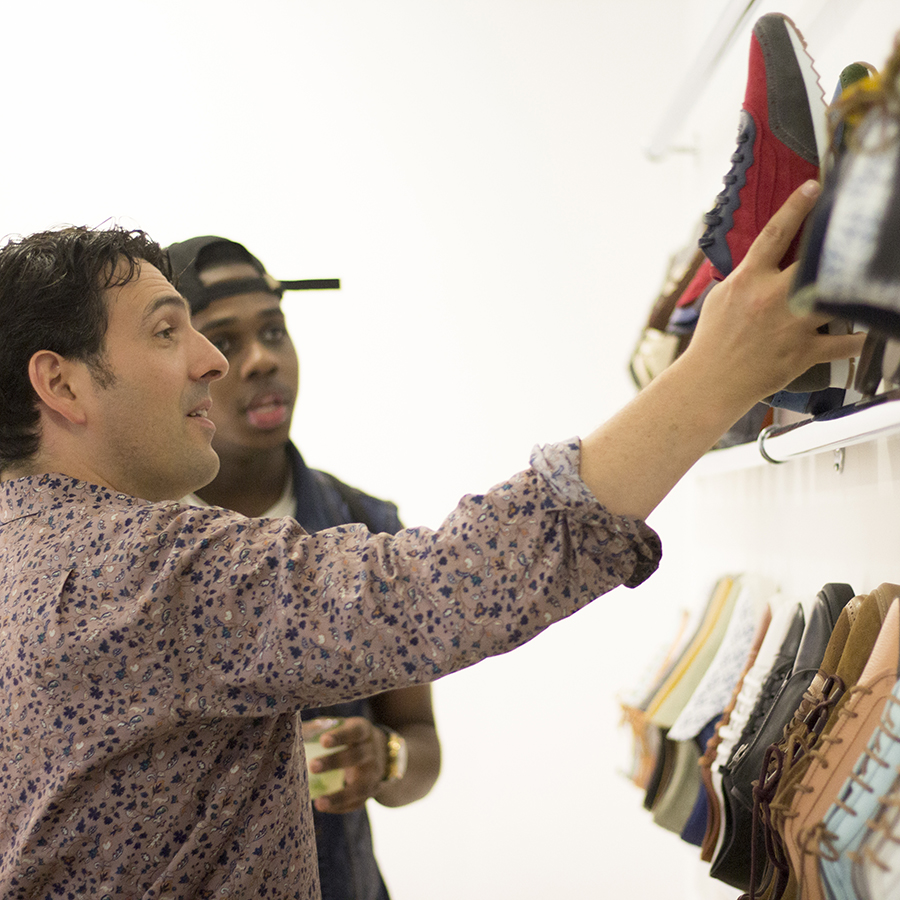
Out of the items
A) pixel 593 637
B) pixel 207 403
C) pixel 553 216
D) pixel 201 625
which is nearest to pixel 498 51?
pixel 553 216

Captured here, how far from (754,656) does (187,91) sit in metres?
1.80

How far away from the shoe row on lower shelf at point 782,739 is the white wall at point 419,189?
0.72 metres

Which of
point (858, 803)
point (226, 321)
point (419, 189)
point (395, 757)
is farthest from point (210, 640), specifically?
point (419, 189)

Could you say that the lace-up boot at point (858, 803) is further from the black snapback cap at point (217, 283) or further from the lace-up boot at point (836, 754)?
the black snapback cap at point (217, 283)

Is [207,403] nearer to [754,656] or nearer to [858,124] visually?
[858,124]

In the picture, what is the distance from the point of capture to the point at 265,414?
4.43ft

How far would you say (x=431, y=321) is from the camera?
2.16 meters

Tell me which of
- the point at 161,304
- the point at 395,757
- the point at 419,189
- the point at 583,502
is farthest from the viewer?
the point at 419,189

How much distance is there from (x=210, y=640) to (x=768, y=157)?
60 centimetres

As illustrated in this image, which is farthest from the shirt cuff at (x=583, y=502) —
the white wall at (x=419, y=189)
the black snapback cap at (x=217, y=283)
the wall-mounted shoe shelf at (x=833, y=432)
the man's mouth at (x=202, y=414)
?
the white wall at (x=419, y=189)

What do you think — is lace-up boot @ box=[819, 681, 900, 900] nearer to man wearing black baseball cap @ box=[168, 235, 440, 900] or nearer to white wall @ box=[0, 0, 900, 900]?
man wearing black baseball cap @ box=[168, 235, 440, 900]

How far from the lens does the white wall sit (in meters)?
2.11

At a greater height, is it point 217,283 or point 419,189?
point 419,189

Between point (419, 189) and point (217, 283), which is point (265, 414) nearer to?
point (217, 283)
